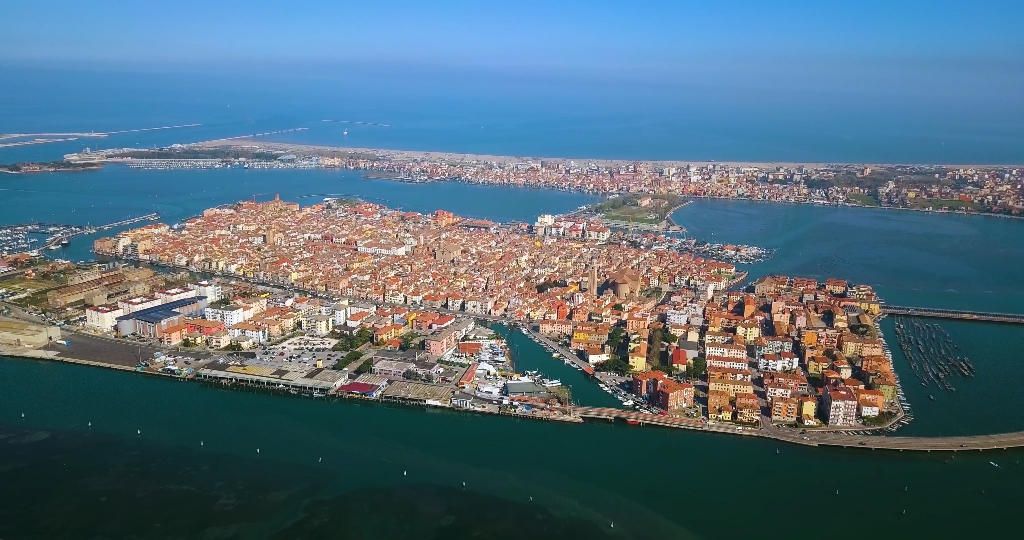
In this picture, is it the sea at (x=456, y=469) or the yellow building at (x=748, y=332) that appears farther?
the yellow building at (x=748, y=332)

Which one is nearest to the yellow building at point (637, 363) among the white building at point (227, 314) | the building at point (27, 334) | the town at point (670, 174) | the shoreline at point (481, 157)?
the white building at point (227, 314)

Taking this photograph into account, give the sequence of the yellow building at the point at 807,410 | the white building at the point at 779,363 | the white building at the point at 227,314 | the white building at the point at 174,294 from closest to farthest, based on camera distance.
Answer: the yellow building at the point at 807,410 → the white building at the point at 779,363 → the white building at the point at 227,314 → the white building at the point at 174,294

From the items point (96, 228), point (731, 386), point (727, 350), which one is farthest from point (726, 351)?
point (96, 228)

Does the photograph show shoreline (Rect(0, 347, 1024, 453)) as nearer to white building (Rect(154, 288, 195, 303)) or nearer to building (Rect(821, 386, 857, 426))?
building (Rect(821, 386, 857, 426))

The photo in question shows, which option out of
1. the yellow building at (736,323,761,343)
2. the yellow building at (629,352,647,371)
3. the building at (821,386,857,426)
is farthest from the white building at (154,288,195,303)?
the building at (821,386,857,426)

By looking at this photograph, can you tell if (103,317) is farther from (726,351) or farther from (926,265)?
(926,265)

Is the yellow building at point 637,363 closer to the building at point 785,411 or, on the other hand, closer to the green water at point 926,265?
the building at point 785,411

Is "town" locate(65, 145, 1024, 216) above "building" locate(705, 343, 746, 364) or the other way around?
above
